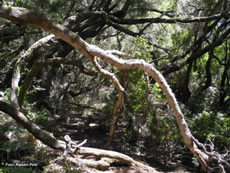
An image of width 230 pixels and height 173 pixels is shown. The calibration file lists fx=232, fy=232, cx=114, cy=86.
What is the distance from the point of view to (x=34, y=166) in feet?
11.7

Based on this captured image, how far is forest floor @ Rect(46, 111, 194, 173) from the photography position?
15.7 ft

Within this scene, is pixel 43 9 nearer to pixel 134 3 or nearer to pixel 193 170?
pixel 134 3

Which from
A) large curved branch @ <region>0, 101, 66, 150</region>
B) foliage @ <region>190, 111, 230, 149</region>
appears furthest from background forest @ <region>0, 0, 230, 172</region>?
large curved branch @ <region>0, 101, 66, 150</region>

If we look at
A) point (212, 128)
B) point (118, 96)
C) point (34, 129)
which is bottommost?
point (34, 129)

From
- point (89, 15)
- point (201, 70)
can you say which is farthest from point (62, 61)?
point (201, 70)

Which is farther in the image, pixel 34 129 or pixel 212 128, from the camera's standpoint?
pixel 212 128

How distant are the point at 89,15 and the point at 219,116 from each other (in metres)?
5.02

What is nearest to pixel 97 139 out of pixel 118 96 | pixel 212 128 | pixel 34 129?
pixel 118 96

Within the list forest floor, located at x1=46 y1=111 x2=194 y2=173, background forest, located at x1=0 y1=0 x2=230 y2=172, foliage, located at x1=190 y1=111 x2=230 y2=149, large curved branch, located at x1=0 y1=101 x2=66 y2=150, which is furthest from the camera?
foliage, located at x1=190 y1=111 x2=230 y2=149

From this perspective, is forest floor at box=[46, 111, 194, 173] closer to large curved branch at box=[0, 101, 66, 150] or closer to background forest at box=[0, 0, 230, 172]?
background forest at box=[0, 0, 230, 172]

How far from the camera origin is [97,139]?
23.3ft

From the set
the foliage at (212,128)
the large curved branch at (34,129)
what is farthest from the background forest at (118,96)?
the large curved branch at (34,129)

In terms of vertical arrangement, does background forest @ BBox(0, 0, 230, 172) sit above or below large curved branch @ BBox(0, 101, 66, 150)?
above

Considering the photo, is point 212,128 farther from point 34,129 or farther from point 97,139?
point 34,129
